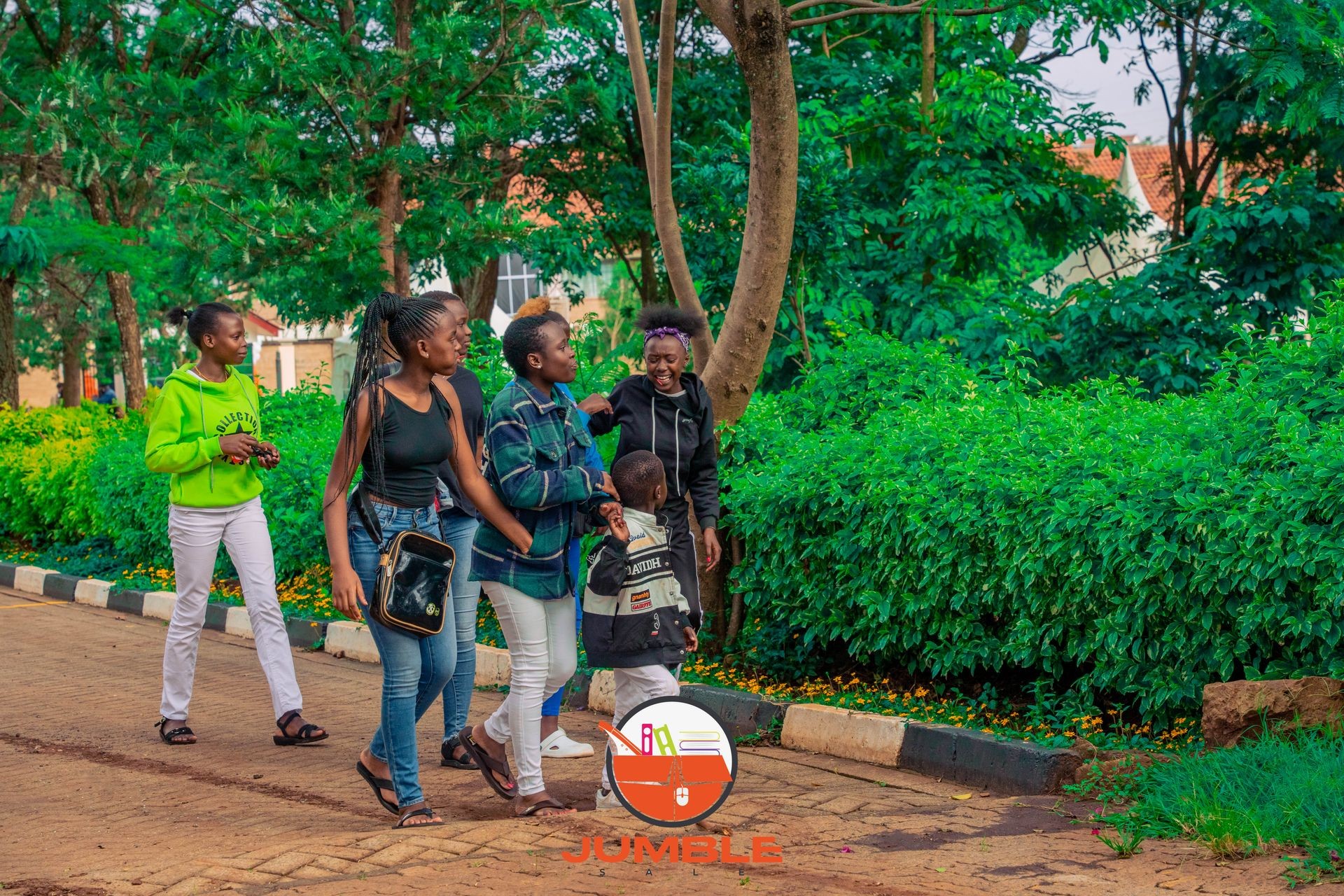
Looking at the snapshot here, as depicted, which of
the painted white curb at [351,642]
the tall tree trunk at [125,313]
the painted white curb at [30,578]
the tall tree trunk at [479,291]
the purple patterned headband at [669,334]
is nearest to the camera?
the purple patterned headband at [669,334]

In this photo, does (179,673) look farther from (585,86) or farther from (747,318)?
(585,86)

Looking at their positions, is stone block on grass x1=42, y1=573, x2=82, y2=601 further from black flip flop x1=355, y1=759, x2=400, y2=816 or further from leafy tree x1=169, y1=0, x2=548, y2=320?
black flip flop x1=355, y1=759, x2=400, y2=816

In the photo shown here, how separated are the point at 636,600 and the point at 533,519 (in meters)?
0.47

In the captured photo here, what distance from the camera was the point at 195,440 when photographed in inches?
257

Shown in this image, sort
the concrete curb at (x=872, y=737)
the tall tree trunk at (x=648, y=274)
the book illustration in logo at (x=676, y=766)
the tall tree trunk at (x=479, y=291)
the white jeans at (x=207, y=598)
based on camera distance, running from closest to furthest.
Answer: the book illustration in logo at (x=676, y=766), the concrete curb at (x=872, y=737), the white jeans at (x=207, y=598), the tall tree trunk at (x=648, y=274), the tall tree trunk at (x=479, y=291)

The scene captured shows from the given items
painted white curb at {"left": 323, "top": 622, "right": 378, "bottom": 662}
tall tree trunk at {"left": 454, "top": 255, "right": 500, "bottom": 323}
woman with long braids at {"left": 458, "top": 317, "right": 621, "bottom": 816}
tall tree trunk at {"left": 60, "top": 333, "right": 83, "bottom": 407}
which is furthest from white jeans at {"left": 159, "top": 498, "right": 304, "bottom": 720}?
tall tree trunk at {"left": 60, "top": 333, "right": 83, "bottom": 407}

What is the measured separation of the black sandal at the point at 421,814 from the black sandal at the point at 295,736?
66.7 inches

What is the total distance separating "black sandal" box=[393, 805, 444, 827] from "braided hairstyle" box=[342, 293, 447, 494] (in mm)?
1129

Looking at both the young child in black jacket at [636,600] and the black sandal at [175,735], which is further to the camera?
the black sandal at [175,735]

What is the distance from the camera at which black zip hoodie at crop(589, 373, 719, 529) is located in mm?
6004

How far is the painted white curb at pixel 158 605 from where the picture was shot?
10789 mm

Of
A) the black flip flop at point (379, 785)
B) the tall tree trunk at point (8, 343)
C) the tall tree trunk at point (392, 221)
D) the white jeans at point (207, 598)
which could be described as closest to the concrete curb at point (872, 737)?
the white jeans at point (207, 598)

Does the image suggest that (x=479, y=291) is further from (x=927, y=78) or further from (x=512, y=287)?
(x=512, y=287)

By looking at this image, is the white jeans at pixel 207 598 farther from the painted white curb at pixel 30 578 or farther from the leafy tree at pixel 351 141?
the painted white curb at pixel 30 578
